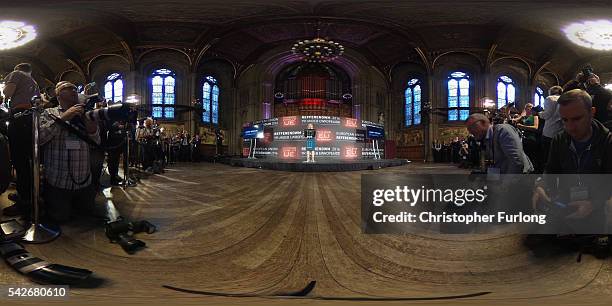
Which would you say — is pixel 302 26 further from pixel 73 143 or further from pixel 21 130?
pixel 21 130

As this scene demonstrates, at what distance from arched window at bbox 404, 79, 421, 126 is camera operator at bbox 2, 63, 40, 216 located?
1.02 meters

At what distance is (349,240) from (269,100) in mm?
436

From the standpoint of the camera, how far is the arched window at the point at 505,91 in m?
0.79

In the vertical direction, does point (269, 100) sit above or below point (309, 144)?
above

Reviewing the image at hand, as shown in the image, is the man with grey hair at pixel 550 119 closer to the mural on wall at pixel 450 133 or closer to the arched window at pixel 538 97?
the arched window at pixel 538 97

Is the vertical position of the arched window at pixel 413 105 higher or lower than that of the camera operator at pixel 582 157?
higher

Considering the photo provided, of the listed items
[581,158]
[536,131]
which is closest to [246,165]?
[536,131]

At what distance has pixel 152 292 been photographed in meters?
0.70

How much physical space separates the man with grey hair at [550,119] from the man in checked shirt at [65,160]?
1.21 metres

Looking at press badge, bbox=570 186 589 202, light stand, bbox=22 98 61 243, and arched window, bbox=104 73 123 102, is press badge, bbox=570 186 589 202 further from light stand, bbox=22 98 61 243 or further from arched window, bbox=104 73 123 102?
light stand, bbox=22 98 61 243

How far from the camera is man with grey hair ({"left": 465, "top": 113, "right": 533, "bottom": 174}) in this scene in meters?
0.78

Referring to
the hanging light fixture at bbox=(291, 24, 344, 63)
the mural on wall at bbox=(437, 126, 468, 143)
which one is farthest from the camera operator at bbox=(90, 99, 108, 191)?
the mural on wall at bbox=(437, 126, 468, 143)

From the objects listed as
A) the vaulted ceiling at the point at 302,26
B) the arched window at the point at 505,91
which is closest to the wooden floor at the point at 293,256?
the arched window at the point at 505,91

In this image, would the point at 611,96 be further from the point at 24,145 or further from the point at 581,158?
the point at 24,145
